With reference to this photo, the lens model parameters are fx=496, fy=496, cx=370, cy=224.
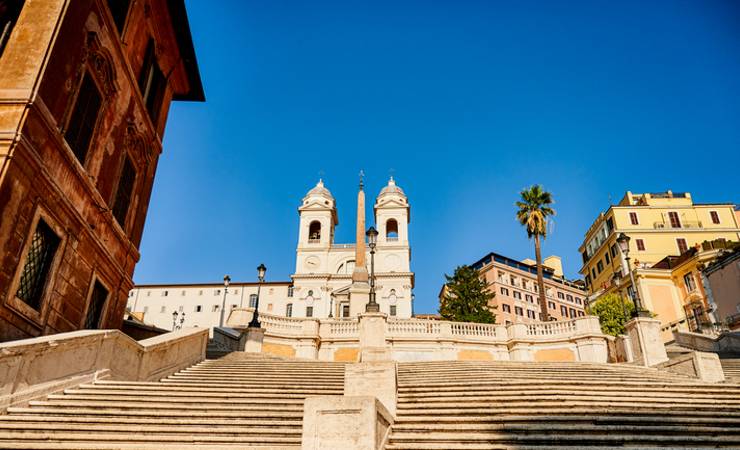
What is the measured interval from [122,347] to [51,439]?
4015 millimetres

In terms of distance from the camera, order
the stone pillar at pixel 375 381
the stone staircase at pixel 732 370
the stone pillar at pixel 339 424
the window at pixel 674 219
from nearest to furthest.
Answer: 1. the stone pillar at pixel 339 424
2. the stone pillar at pixel 375 381
3. the stone staircase at pixel 732 370
4. the window at pixel 674 219

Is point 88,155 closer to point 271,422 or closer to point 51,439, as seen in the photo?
point 51,439

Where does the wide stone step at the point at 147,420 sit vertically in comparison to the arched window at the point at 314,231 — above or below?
below

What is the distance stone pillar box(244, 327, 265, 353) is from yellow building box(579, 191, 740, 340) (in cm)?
3954

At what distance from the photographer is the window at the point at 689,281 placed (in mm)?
45594

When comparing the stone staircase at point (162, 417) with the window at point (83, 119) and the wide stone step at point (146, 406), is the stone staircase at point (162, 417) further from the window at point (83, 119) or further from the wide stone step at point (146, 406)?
the window at point (83, 119)

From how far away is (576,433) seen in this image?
759 centimetres

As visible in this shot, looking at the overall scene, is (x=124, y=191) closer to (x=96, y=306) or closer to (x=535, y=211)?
(x=96, y=306)

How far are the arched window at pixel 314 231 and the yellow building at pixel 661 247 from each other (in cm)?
3884

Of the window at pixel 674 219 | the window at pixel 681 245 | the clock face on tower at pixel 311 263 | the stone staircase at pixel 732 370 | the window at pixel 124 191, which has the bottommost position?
the stone staircase at pixel 732 370

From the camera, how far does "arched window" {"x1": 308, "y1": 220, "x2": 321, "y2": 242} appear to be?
77381 millimetres

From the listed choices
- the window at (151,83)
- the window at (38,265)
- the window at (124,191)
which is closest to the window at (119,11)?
the window at (151,83)

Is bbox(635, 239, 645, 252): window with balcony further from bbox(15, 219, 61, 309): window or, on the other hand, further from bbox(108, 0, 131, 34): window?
bbox(15, 219, 61, 309): window

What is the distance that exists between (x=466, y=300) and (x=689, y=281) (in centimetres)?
2066
